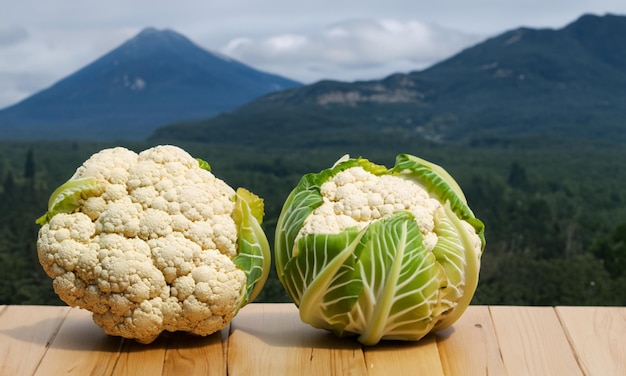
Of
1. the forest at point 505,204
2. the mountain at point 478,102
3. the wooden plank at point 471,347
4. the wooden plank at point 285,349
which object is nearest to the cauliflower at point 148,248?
the wooden plank at point 285,349

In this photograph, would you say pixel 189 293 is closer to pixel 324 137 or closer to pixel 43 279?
pixel 43 279

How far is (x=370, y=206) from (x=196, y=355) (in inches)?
23.1

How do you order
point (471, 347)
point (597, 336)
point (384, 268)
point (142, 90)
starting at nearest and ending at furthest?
point (384, 268) → point (471, 347) → point (597, 336) → point (142, 90)

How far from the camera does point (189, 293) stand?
1992 millimetres

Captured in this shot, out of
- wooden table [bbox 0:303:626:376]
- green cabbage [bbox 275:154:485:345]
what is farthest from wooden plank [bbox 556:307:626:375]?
green cabbage [bbox 275:154:485:345]

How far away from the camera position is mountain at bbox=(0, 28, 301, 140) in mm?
71125

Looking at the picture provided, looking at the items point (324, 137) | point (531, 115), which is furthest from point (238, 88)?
point (324, 137)

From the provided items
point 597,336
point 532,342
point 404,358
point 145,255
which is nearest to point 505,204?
point 597,336

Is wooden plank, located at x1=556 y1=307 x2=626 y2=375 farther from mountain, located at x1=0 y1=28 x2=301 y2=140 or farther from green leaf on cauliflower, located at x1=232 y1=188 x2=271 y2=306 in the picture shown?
mountain, located at x1=0 y1=28 x2=301 y2=140

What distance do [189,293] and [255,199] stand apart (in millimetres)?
325

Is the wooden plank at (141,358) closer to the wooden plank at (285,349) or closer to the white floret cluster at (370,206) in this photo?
the wooden plank at (285,349)

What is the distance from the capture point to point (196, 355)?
6.75 feet

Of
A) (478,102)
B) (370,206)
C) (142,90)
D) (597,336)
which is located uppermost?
(370,206)

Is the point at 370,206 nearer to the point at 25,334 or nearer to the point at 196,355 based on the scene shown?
the point at 196,355
